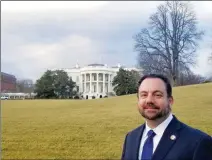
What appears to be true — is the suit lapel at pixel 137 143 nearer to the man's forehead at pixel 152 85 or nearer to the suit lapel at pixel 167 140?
the suit lapel at pixel 167 140

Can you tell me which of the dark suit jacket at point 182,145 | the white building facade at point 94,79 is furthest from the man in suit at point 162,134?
the white building facade at point 94,79

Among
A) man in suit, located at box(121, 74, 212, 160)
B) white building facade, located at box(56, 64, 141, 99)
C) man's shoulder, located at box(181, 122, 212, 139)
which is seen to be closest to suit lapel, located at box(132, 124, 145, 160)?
man in suit, located at box(121, 74, 212, 160)

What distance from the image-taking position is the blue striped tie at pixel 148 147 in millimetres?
2096

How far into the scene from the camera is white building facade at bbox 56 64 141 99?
313 feet

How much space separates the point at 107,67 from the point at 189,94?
72.0m

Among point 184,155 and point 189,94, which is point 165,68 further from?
point 184,155

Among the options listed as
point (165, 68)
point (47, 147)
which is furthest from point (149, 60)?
point (47, 147)

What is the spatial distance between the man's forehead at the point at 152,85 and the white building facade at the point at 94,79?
9207 centimetres

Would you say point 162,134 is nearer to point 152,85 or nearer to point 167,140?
point 167,140

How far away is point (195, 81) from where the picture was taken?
198 feet

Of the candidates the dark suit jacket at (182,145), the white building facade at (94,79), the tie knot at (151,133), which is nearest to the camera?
the dark suit jacket at (182,145)

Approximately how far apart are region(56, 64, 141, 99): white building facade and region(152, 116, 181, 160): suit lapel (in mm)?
92108

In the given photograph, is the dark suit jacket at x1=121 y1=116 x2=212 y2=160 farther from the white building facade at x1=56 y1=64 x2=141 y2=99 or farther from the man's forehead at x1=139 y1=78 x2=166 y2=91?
the white building facade at x1=56 y1=64 x2=141 y2=99

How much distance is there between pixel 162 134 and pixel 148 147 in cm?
11
